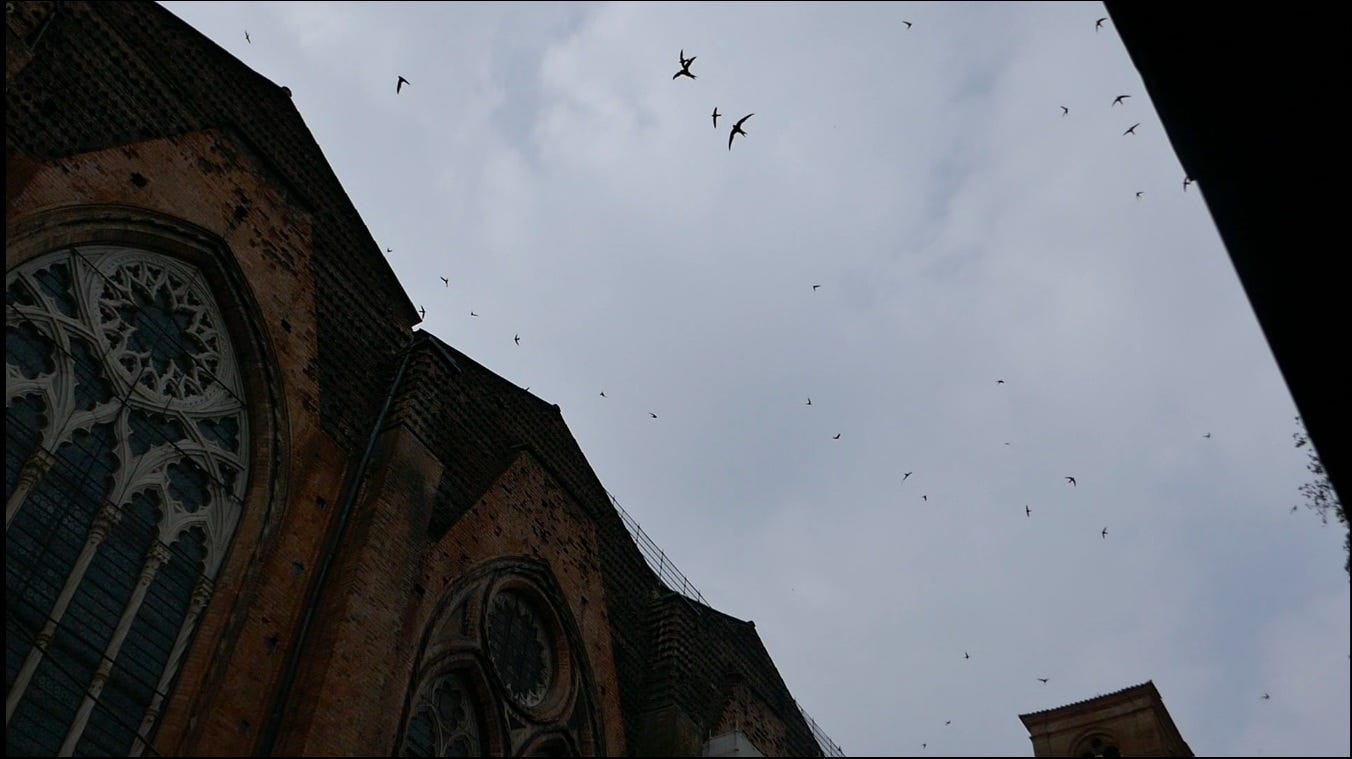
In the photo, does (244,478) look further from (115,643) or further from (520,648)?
(520,648)

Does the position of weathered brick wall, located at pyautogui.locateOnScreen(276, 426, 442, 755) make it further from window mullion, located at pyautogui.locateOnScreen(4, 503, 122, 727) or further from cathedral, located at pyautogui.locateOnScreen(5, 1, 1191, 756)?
window mullion, located at pyautogui.locateOnScreen(4, 503, 122, 727)

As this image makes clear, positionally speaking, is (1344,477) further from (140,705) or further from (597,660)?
(597,660)

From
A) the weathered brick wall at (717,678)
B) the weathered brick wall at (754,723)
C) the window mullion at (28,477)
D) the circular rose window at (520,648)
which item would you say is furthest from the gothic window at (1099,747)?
the window mullion at (28,477)

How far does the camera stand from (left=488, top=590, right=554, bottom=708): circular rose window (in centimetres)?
1293

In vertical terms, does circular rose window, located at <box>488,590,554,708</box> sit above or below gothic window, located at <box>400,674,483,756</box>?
above

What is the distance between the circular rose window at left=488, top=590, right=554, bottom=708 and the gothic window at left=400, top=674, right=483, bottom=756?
55cm

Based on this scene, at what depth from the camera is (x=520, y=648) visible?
13398 mm

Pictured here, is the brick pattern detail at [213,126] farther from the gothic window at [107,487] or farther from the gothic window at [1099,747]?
the gothic window at [1099,747]

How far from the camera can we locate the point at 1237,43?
7.16 ft

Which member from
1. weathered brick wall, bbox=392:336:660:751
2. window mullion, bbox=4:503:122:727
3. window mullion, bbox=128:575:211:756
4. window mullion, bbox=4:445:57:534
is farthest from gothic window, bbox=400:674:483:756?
window mullion, bbox=4:445:57:534

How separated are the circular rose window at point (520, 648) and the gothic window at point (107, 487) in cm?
378

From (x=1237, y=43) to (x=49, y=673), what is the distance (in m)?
8.95

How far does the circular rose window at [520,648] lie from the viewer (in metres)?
Result: 12.9

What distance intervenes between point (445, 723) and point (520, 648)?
1.70m
